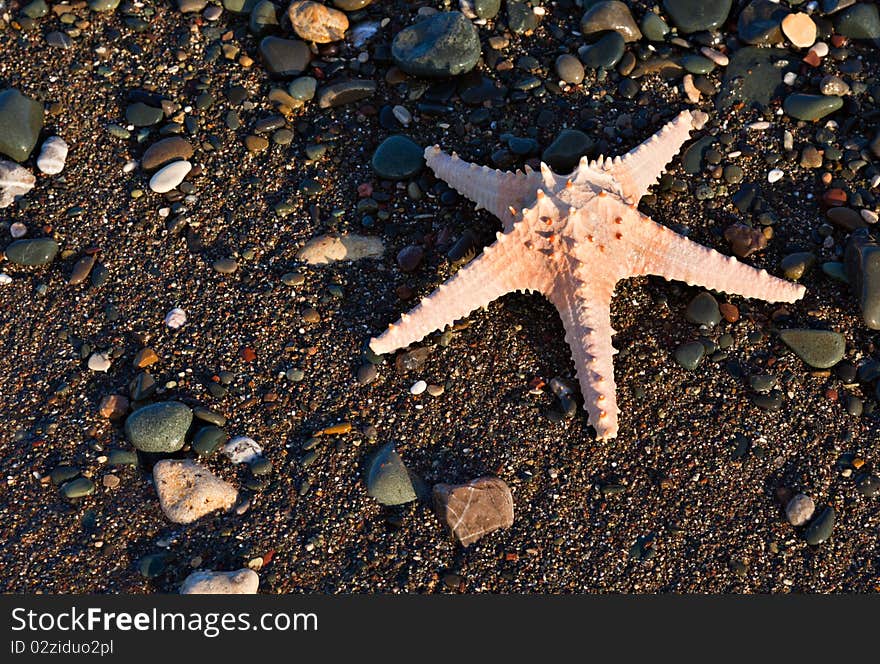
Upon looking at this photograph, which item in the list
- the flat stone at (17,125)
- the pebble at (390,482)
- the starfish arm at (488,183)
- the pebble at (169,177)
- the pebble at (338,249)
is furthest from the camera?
the flat stone at (17,125)

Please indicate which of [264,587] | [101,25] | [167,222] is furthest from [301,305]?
[101,25]

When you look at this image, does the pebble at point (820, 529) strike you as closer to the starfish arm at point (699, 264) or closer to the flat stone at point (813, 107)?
the starfish arm at point (699, 264)

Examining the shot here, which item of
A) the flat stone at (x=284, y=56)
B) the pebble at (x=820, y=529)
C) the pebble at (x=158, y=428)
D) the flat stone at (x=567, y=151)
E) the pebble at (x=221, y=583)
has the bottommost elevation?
the pebble at (x=820, y=529)

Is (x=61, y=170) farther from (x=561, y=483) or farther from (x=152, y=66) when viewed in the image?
(x=561, y=483)

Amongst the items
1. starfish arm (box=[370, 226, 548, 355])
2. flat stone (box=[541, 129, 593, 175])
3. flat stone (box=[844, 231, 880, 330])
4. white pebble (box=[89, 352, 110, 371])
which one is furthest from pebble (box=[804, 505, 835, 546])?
white pebble (box=[89, 352, 110, 371])

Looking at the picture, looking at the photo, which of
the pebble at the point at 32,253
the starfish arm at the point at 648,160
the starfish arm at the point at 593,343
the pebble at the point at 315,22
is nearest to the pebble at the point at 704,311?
the starfish arm at the point at 593,343
